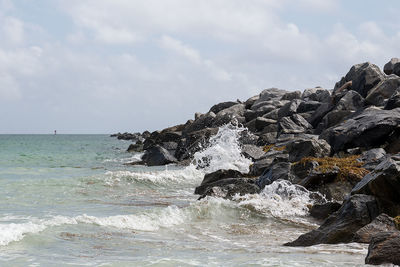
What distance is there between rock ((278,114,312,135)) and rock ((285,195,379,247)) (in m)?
16.6

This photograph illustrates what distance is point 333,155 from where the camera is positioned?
18.0 metres

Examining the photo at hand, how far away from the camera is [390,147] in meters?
17.2

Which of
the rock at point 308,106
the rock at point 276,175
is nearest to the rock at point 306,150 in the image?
the rock at point 276,175

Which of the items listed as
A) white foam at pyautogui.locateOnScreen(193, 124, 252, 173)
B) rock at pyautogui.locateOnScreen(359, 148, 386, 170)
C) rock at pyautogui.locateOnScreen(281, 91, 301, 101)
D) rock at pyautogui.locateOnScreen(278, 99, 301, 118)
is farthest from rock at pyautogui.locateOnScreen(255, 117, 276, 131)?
rock at pyautogui.locateOnScreen(359, 148, 386, 170)

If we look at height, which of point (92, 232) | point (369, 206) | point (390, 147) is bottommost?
point (92, 232)

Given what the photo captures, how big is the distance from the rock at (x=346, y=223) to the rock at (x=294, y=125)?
1656cm

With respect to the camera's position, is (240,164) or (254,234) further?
(240,164)

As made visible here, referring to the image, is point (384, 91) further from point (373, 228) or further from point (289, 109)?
point (373, 228)

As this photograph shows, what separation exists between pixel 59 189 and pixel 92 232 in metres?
8.19

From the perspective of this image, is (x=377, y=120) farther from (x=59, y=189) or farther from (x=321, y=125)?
(x=59, y=189)

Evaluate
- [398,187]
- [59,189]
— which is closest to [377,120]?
[398,187]

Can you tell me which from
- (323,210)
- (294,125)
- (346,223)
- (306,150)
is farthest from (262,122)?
(346,223)

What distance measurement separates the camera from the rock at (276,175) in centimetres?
1380

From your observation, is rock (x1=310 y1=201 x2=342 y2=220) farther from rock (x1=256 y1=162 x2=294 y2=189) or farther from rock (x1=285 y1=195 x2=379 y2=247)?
rock (x1=256 y1=162 x2=294 y2=189)
